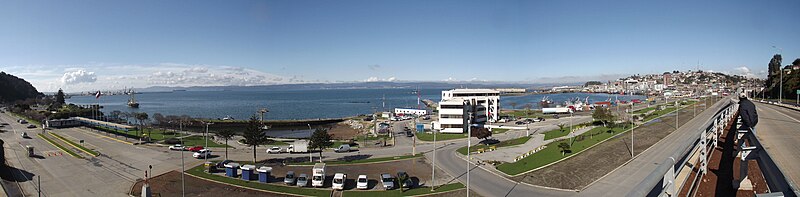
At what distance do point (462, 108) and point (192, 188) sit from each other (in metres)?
26.6

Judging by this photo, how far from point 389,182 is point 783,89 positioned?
55339 mm

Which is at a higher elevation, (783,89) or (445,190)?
(783,89)

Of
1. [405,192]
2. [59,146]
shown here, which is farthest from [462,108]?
[59,146]

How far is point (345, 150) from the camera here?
29.8 meters

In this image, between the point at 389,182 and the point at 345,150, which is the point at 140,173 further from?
the point at 389,182

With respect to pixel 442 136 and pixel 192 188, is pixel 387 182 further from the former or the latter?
pixel 442 136

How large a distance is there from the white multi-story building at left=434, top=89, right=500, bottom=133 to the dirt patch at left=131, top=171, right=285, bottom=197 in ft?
62.4

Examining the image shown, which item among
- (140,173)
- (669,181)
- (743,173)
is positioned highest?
(669,181)

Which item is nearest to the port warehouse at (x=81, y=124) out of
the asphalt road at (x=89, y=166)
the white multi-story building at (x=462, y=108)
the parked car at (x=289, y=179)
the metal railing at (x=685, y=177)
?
the asphalt road at (x=89, y=166)

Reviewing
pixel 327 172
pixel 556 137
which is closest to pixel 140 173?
pixel 327 172

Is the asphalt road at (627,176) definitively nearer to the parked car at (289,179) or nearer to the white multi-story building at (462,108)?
the parked car at (289,179)

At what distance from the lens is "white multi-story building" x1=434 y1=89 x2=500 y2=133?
3981cm

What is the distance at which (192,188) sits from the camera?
19250 mm

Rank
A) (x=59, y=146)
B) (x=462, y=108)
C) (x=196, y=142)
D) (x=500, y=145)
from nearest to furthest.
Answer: (x=500, y=145), (x=59, y=146), (x=196, y=142), (x=462, y=108)
